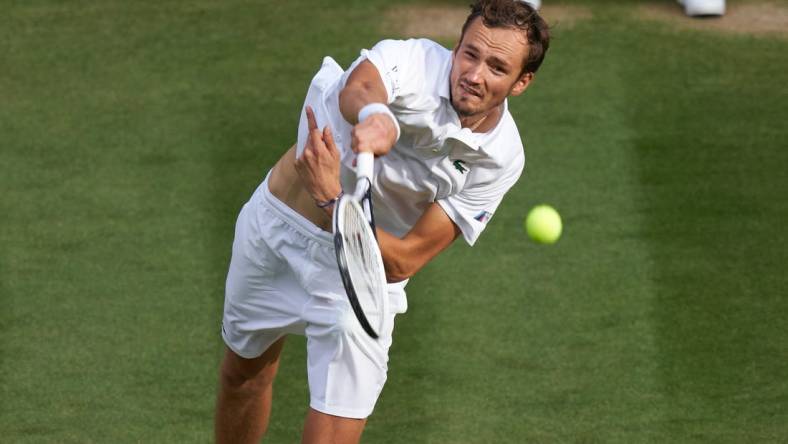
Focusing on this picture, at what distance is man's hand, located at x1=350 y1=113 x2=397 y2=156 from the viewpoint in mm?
4352

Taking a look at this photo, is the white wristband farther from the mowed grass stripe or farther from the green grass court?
the mowed grass stripe

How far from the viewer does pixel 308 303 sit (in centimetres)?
545

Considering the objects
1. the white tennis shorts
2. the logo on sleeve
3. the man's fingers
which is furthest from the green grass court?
the man's fingers

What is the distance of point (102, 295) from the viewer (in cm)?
729

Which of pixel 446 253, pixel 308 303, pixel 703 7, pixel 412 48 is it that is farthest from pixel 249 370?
pixel 703 7

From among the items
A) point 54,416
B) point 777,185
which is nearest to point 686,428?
point 777,185

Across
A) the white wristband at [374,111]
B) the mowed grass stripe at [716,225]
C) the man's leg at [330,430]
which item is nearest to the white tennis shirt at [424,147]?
the white wristband at [374,111]

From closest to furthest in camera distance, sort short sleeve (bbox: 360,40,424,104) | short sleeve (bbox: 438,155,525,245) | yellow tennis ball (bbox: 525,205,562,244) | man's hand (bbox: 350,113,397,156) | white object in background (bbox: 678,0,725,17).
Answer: man's hand (bbox: 350,113,397,156), short sleeve (bbox: 360,40,424,104), short sleeve (bbox: 438,155,525,245), yellow tennis ball (bbox: 525,205,562,244), white object in background (bbox: 678,0,725,17)

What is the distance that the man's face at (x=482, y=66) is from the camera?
502 cm

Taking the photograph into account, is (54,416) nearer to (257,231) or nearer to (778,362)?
(257,231)

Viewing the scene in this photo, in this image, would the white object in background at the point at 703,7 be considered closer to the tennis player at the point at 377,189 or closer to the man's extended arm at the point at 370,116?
the tennis player at the point at 377,189

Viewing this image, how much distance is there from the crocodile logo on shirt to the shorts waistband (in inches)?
21.4

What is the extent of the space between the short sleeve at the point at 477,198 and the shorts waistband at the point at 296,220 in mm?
458

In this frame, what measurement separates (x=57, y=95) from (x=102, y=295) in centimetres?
192
